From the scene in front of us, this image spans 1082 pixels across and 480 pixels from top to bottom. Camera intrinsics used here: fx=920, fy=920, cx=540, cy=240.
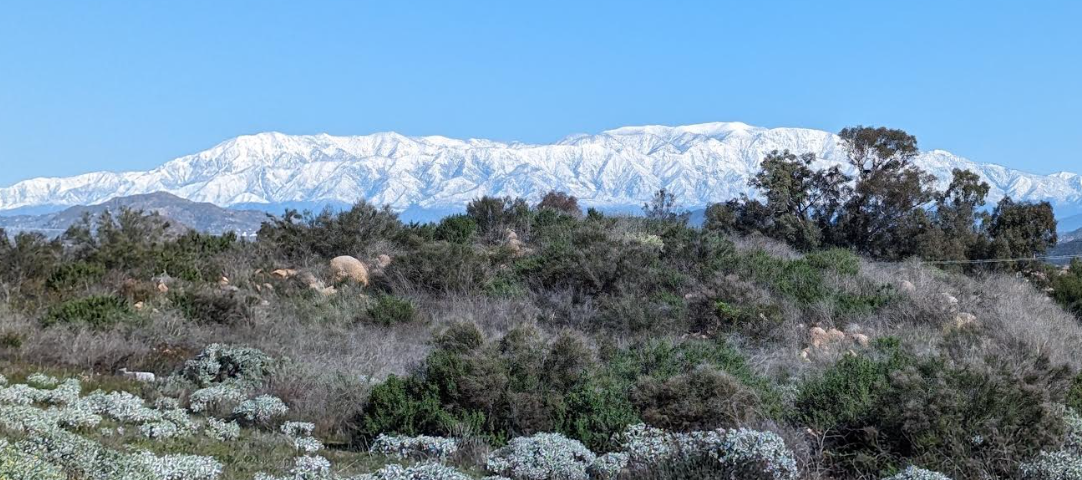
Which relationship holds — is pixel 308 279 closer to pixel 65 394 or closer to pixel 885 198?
pixel 65 394

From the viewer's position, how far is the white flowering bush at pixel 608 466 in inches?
220

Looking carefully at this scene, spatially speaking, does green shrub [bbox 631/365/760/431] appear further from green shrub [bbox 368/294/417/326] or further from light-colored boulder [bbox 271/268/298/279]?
light-colored boulder [bbox 271/268/298/279]

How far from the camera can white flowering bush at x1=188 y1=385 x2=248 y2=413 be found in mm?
7310

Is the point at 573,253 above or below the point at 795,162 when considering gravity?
below

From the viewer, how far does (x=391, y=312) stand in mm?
11922

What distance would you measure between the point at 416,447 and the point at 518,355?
1590 millimetres

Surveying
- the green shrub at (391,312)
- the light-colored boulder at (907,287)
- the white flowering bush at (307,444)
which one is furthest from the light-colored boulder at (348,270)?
the light-colored boulder at (907,287)

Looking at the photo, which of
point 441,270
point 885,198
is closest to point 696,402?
point 441,270

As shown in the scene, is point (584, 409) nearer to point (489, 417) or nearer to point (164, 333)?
point (489, 417)

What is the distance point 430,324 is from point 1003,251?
15.1 meters

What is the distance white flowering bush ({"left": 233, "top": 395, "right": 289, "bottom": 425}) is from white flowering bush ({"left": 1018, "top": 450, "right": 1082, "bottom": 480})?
5.13 m

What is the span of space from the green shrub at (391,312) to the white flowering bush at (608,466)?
6.40 metres

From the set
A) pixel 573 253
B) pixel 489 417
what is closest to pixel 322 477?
pixel 489 417

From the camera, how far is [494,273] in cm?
1454
